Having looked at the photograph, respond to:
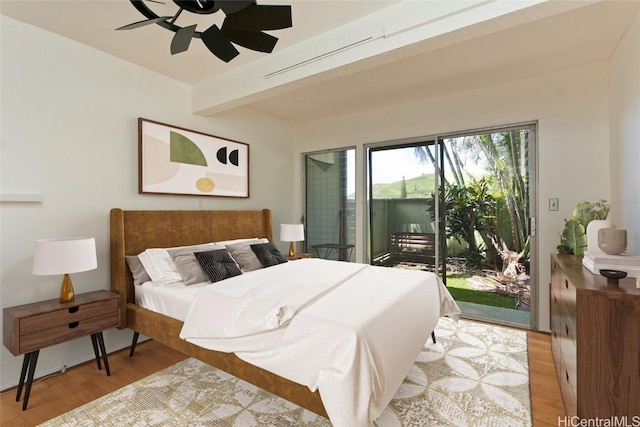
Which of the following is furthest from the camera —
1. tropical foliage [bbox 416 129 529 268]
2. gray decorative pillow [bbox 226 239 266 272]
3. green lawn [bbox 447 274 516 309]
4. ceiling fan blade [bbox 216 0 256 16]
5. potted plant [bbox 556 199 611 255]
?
green lawn [bbox 447 274 516 309]

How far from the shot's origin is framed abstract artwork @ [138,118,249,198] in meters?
2.96

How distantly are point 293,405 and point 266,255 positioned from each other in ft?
5.19

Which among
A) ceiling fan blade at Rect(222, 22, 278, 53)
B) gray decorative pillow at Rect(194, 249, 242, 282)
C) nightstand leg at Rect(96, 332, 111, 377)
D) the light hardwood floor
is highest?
ceiling fan blade at Rect(222, 22, 278, 53)

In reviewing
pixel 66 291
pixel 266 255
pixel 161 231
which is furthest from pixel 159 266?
pixel 266 255

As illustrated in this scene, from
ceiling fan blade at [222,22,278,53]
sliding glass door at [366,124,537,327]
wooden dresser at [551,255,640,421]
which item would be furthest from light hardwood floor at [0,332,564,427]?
ceiling fan blade at [222,22,278,53]

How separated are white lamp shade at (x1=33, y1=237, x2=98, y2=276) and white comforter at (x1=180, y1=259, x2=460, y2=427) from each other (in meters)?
0.87

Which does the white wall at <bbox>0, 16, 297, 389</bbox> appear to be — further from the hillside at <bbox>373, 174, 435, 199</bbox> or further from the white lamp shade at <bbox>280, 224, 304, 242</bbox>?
the hillside at <bbox>373, 174, 435, 199</bbox>

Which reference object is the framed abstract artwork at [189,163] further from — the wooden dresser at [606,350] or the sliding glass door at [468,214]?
the wooden dresser at [606,350]

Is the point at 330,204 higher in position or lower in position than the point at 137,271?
higher

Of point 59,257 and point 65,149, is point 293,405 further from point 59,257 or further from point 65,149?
point 65,149

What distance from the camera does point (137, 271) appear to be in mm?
2648

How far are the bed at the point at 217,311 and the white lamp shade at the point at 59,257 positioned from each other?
0.50 meters

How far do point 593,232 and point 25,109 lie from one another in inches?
164

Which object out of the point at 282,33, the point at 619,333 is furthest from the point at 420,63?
the point at 619,333
